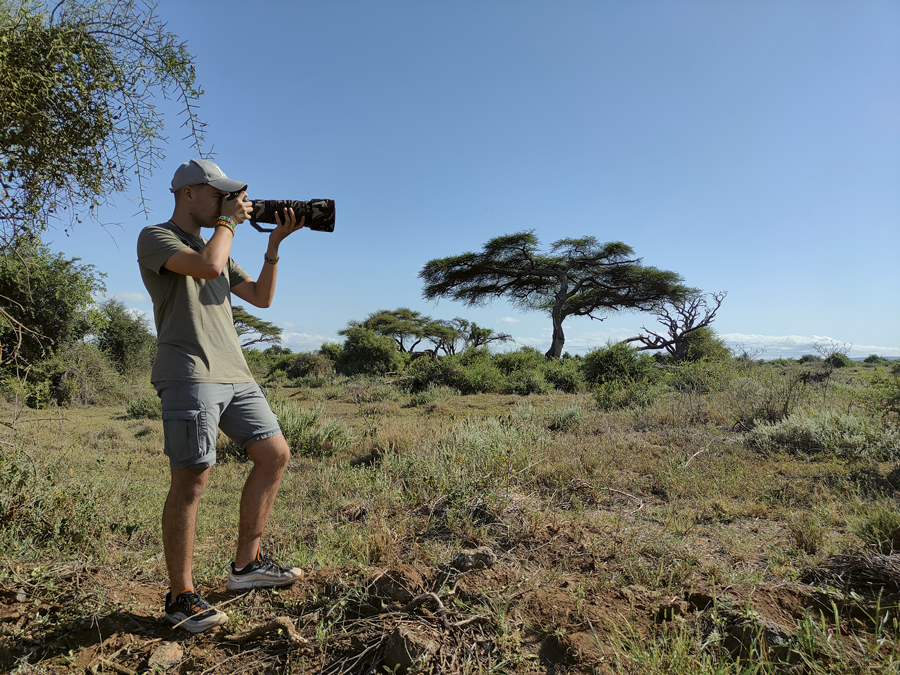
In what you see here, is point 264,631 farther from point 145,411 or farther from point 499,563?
point 145,411


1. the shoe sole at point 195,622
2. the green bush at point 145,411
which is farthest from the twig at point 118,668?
the green bush at point 145,411

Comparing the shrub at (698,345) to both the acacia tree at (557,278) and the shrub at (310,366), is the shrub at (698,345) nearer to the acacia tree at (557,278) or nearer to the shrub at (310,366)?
the acacia tree at (557,278)

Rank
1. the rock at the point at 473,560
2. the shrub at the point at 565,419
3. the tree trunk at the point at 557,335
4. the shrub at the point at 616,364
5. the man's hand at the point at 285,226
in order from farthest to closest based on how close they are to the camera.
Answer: the tree trunk at the point at 557,335
the shrub at the point at 616,364
the shrub at the point at 565,419
the man's hand at the point at 285,226
the rock at the point at 473,560

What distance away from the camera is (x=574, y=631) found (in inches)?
78.8

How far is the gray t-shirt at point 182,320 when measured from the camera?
6.84 feet

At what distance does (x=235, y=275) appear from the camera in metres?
2.69

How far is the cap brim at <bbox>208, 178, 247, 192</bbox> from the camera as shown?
227 cm

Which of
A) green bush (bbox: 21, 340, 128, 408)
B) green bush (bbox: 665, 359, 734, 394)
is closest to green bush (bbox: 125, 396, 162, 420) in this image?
green bush (bbox: 21, 340, 128, 408)

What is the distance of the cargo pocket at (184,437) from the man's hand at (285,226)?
1.01 m

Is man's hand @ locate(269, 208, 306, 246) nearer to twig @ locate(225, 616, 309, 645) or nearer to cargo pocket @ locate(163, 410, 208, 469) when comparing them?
cargo pocket @ locate(163, 410, 208, 469)

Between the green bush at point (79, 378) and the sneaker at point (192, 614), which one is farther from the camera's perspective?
the green bush at point (79, 378)

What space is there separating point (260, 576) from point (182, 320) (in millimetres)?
1244

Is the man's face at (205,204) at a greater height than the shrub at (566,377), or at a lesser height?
greater

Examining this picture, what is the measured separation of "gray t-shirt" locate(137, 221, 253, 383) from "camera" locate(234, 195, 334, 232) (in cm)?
38
